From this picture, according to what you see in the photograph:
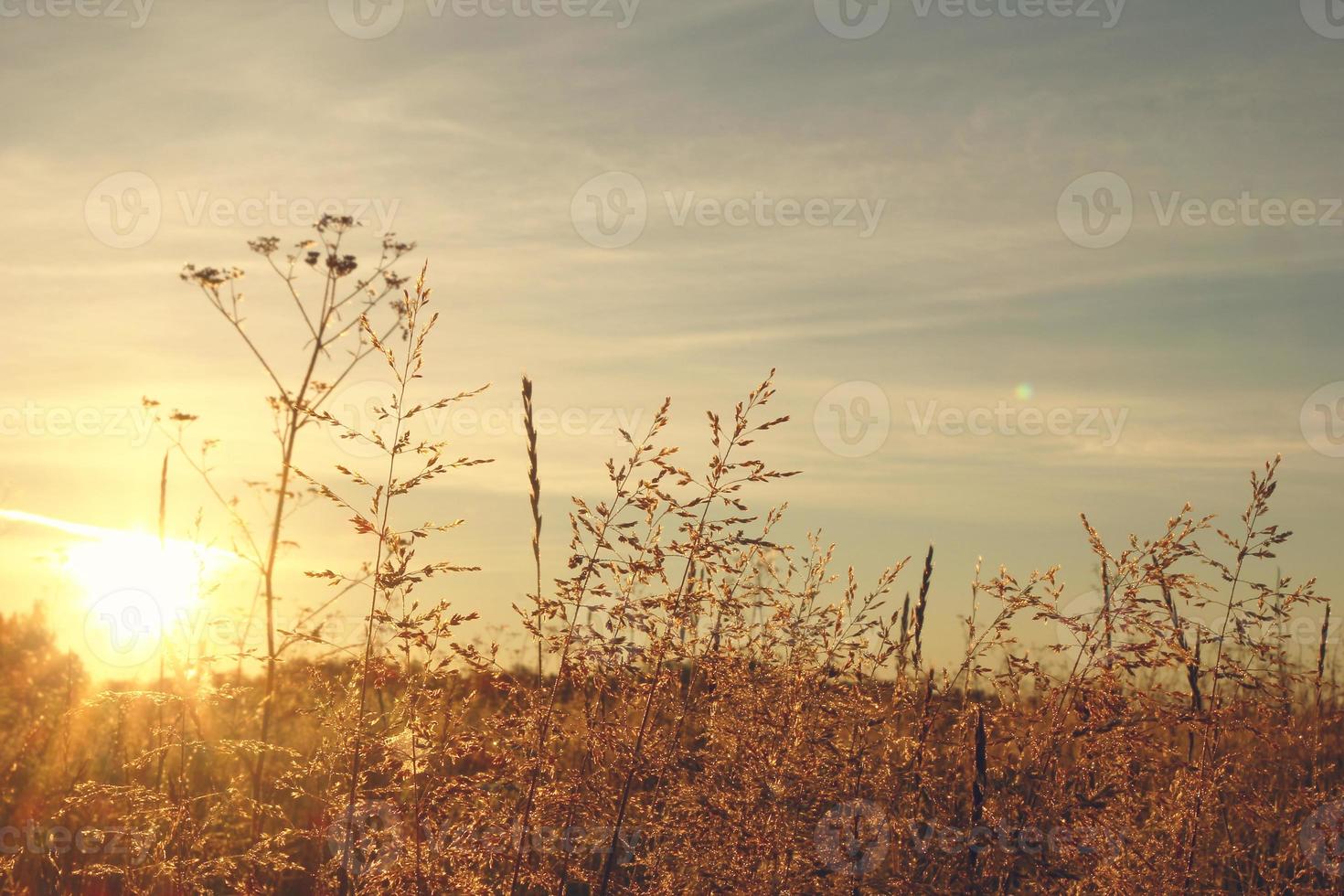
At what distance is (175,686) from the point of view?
18.0 feet

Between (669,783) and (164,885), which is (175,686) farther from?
(669,783)

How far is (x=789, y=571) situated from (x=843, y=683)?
51 cm

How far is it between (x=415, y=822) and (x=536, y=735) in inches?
16.5

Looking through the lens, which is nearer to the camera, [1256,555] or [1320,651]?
[1256,555]

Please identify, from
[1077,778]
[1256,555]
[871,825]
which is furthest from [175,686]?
[1256,555]

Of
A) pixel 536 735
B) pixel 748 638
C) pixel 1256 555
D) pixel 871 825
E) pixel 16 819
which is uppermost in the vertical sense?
pixel 1256 555

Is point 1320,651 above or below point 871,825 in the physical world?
above

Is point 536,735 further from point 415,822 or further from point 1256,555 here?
point 1256,555

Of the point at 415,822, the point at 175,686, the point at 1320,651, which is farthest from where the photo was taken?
the point at 175,686

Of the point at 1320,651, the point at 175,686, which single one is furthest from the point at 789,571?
the point at 175,686

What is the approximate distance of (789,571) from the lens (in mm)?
4051

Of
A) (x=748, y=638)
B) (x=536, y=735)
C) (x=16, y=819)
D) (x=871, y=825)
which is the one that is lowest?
(x=16, y=819)

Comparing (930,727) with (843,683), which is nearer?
(843,683)

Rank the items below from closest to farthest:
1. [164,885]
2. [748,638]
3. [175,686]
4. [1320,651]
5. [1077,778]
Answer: [1077,778] < [748,638] < [164,885] < [1320,651] < [175,686]
